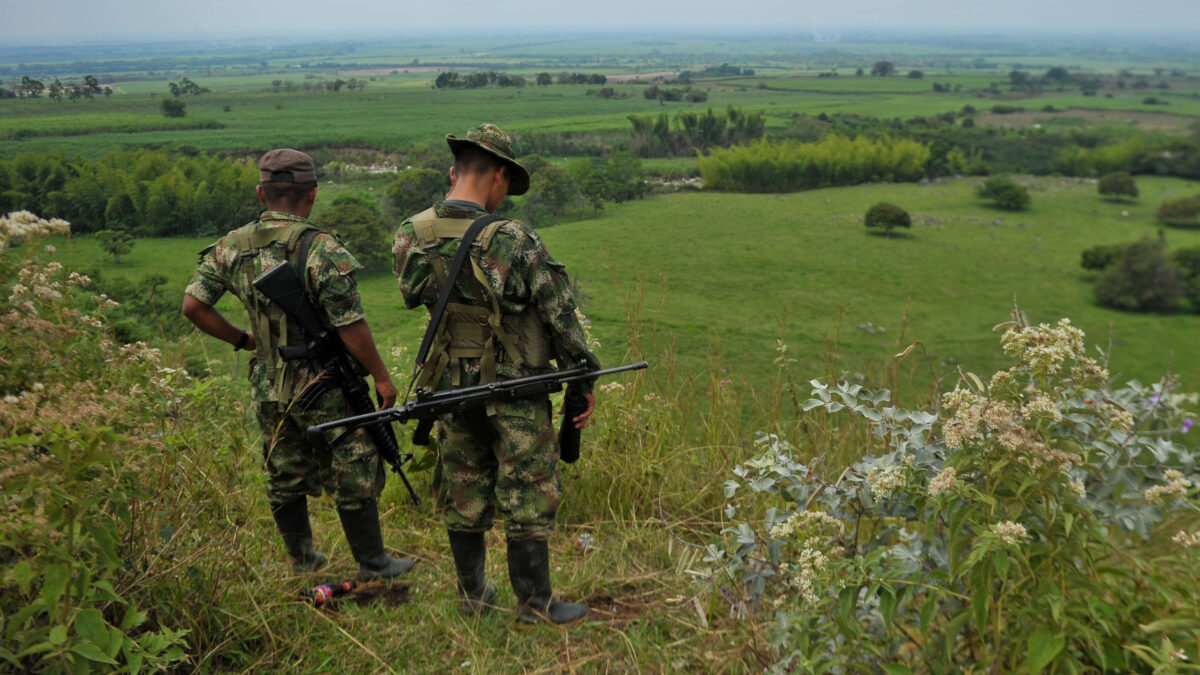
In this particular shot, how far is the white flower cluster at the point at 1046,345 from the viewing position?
165 centimetres

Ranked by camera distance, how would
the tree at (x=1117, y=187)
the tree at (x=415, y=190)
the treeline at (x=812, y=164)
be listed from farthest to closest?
the tree at (x=1117, y=187), the treeline at (x=812, y=164), the tree at (x=415, y=190)

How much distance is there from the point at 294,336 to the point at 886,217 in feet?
114

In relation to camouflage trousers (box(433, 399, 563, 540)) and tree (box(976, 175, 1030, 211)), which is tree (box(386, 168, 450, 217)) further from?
tree (box(976, 175, 1030, 211))

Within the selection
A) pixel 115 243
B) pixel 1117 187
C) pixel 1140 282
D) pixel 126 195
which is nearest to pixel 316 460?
pixel 115 243

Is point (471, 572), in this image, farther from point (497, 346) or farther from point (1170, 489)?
point (1170, 489)

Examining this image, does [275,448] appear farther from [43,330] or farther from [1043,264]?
[1043,264]

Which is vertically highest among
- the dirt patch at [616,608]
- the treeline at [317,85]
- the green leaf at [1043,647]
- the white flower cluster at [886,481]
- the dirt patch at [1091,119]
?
the treeline at [317,85]

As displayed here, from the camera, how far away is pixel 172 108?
1421 cm

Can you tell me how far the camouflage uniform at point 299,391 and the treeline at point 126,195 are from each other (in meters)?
7.16

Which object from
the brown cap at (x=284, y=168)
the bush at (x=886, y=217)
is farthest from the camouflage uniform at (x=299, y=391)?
the bush at (x=886, y=217)

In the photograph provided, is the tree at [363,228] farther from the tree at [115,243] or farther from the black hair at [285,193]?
the black hair at [285,193]

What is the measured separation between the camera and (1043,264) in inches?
1344

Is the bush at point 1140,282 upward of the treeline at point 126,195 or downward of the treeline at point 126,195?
downward

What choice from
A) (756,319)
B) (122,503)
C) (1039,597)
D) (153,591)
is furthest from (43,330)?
(756,319)
